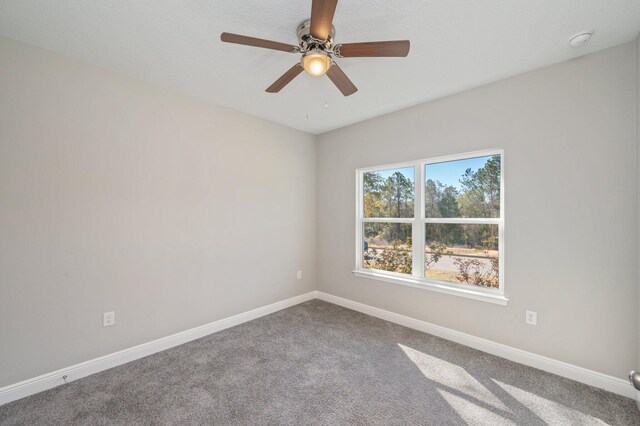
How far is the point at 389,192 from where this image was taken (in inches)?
142

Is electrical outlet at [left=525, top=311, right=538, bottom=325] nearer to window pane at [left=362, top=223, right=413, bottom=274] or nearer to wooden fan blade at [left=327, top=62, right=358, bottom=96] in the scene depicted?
window pane at [left=362, top=223, right=413, bottom=274]

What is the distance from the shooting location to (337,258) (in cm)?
405

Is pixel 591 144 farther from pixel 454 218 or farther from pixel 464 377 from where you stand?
pixel 464 377

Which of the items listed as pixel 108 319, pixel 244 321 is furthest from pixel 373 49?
pixel 244 321

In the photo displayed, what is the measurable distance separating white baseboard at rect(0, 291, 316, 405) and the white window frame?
1.60 meters

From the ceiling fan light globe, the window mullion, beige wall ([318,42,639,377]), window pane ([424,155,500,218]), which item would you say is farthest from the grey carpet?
the ceiling fan light globe

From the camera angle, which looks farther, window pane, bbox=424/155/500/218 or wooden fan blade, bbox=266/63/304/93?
window pane, bbox=424/155/500/218

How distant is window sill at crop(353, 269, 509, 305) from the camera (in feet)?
8.64

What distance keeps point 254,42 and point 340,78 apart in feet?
2.05

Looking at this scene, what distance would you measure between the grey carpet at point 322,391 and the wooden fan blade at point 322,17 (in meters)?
2.36

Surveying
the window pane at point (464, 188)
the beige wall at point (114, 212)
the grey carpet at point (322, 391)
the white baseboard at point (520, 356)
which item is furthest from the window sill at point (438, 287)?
the beige wall at point (114, 212)

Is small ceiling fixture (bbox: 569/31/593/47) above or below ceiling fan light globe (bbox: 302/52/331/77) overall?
above

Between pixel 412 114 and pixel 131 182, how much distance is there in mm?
3005

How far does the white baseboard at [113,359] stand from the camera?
1.99 metres
